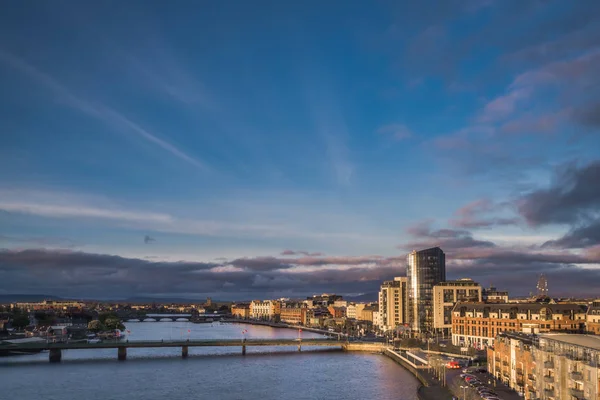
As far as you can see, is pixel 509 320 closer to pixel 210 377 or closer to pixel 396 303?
pixel 210 377

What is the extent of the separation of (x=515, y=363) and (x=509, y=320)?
3974 centimetres

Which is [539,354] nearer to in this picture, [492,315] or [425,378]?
[425,378]

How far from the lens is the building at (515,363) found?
4950cm

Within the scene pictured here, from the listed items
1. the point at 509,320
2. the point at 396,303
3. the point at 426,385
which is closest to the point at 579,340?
the point at 426,385

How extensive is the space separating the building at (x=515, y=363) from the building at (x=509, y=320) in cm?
2437

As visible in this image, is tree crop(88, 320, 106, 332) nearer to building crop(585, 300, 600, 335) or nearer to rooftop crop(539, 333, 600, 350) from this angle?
building crop(585, 300, 600, 335)

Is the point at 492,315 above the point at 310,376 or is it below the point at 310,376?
above

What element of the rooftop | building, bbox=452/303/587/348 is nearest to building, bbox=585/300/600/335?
building, bbox=452/303/587/348

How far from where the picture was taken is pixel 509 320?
92312 millimetres

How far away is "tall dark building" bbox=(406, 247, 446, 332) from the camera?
148 m

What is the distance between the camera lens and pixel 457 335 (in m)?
104

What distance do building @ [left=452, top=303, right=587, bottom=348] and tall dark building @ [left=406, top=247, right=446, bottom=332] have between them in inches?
1697

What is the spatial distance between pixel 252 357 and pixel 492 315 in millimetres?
39688

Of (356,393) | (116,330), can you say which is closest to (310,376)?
(356,393)
